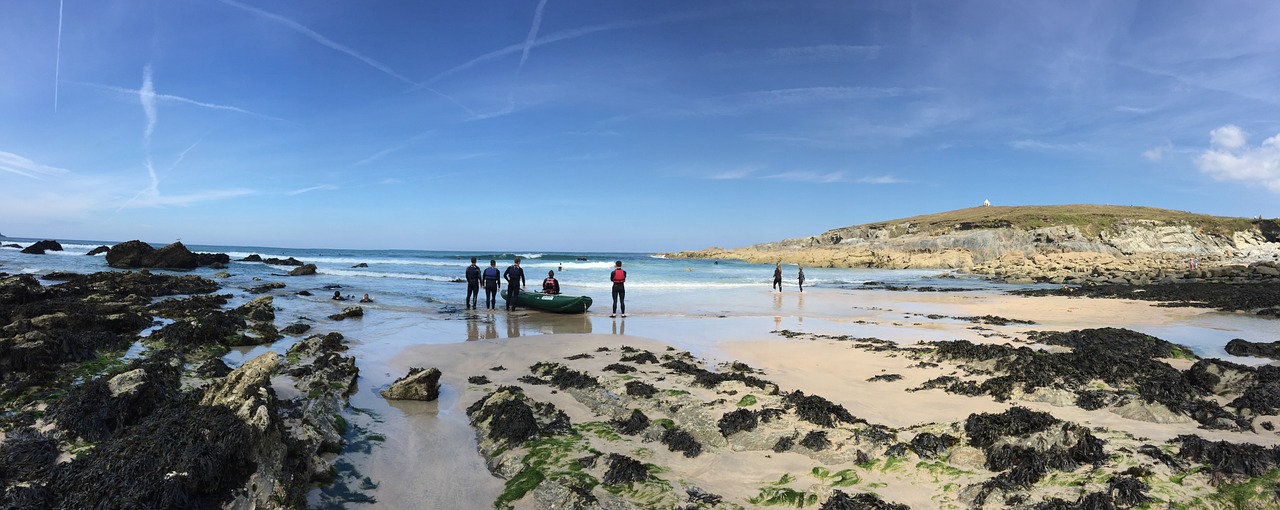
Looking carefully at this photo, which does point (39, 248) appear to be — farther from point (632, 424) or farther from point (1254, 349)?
point (1254, 349)

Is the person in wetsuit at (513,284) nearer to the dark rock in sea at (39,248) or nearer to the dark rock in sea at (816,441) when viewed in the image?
the dark rock in sea at (816,441)

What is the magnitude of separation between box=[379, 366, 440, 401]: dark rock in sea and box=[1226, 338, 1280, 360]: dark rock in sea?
12.3 meters

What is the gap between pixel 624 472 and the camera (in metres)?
4.07

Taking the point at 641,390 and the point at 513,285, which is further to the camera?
the point at 513,285

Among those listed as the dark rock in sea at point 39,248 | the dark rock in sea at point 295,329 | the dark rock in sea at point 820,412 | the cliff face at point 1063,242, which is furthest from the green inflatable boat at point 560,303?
the dark rock in sea at point 39,248

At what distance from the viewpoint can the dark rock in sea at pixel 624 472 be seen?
13.2 ft

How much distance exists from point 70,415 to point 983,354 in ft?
33.0

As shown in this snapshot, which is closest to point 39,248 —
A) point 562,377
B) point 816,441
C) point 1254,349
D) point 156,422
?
point 562,377

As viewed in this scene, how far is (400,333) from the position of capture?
1166cm

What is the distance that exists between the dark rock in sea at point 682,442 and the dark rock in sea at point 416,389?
3113mm

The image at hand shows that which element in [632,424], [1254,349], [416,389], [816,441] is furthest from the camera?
[1254,349]

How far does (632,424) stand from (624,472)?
1.14m

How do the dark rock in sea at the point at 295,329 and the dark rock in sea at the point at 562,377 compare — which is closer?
the dark rock in sea at the point at 562,377

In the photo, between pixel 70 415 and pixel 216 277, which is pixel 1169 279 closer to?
pixel 70 415
